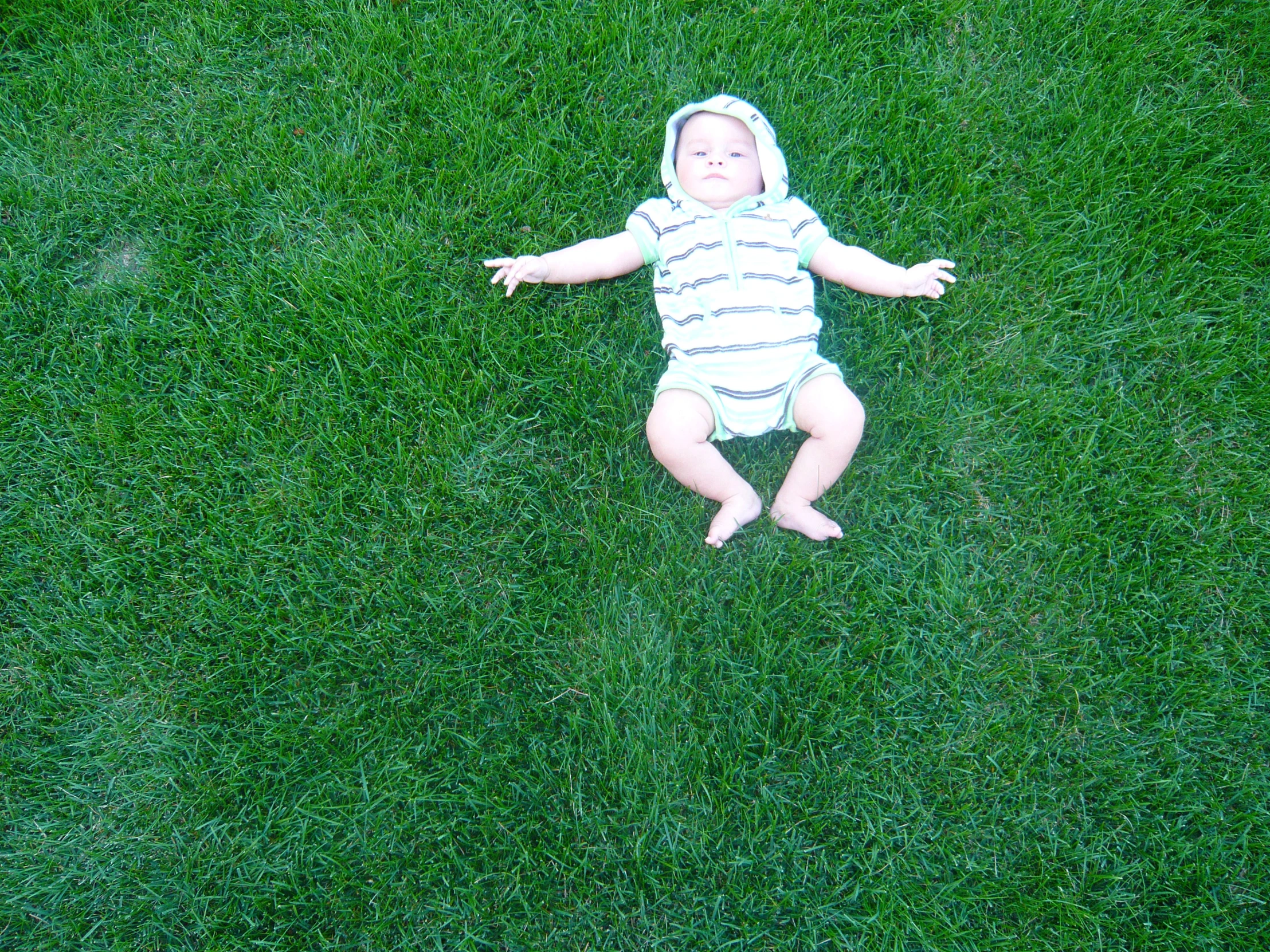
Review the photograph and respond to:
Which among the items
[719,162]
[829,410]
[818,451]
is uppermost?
[719,162]

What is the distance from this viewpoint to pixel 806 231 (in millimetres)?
2709

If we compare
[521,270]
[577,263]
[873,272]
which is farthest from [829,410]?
[521,270]

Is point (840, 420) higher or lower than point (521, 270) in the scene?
lower

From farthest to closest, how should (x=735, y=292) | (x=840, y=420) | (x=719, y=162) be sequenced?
(x=719, y=162)
(x=735, y=292)
(x=840, y=420)

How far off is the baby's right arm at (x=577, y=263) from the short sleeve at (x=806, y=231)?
21.6 inches

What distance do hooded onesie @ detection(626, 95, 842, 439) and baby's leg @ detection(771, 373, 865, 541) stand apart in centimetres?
6

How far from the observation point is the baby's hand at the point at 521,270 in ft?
8.88

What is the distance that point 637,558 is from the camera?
8.32ft

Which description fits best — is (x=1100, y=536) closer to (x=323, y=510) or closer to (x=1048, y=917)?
(x=1048, y=917)

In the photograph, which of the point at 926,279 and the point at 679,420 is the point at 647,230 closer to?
the point at 679,420

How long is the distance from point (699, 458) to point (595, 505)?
396 millimetres

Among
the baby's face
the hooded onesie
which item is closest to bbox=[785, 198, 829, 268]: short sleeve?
the hooded onesie

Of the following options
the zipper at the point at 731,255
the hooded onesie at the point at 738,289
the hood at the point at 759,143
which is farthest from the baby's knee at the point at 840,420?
the hood at the point at 759,143

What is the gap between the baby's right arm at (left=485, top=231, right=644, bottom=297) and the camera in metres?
2.72
